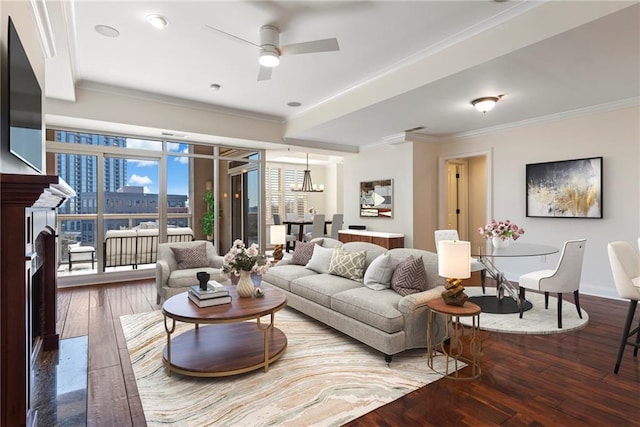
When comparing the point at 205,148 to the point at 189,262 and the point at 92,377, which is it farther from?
the point at 92,377

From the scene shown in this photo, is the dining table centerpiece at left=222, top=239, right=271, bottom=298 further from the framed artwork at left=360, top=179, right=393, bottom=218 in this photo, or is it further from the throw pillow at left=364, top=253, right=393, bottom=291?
the framed artwork at left=360, top=179, right=393, bottom=218

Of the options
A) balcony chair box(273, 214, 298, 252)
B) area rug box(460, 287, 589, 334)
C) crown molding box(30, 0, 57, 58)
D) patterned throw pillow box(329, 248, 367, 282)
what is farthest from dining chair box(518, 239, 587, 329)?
balcony chair box(273, 214, 298, 252)

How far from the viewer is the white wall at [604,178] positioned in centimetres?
448

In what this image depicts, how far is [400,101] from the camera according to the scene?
4.43 metres

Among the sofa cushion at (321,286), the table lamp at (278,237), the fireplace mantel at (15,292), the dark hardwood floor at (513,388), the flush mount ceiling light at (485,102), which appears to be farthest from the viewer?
the table lamp at (278,237)

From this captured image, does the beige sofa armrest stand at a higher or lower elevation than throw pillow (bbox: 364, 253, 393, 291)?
lower

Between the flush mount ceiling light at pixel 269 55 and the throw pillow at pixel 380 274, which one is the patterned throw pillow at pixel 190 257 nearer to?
the throw pillow at pixel 380 274

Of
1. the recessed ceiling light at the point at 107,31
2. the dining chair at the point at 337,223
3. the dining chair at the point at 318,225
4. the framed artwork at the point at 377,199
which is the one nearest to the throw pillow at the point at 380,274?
the recessed ceiling light at the point at 107,31

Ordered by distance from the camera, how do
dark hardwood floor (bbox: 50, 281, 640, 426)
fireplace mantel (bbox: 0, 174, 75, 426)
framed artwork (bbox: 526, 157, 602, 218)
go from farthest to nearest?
framed artwork (bbox: 526, 157, 602, 218)
dark hardwood floor (bbox: 50, 281, 640, 426)
fireplace mantel (bbox: 0, 174, 75, 426)

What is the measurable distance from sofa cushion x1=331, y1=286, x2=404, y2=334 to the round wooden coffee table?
0.60m

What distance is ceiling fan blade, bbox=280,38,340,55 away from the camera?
2998 mm

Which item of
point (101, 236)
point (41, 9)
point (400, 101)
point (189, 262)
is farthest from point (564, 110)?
point (101, 236)

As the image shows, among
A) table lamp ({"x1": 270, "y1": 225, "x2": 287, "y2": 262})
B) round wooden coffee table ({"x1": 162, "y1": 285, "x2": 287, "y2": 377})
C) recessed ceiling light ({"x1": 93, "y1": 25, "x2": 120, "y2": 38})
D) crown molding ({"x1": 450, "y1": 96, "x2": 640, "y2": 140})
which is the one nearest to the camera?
round wooden coffee table ({"x1": 162, "y1": 285, "x2": 287, "y2": 377})

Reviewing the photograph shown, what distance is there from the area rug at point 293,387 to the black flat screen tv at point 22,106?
5.92 feet
